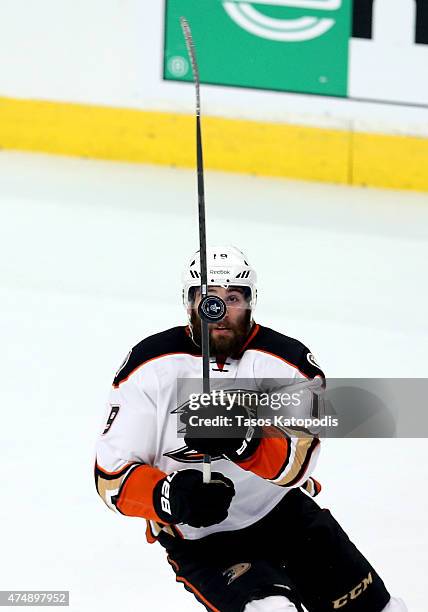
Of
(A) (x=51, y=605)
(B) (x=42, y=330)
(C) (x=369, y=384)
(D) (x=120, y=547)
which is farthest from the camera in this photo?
(B) (x=42, y=330)

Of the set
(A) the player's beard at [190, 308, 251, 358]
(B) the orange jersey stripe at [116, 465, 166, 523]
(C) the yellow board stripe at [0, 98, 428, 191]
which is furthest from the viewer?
(C) the yellow board stripe at [0, 98, 428, 191]

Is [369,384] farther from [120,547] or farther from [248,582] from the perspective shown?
[248,582]

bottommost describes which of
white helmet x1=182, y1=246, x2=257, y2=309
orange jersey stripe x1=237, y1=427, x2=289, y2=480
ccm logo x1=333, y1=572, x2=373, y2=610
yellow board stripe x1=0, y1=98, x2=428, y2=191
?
ccm logo x1=333, y1=572, x2=373, y2=610

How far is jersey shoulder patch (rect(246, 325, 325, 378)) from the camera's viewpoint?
2.54 metres

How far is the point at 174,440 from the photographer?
2.48 m

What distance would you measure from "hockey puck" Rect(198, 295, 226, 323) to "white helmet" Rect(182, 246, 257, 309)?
15 cm

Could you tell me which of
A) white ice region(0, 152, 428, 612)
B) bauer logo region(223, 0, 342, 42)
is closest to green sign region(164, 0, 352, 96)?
bauer logo region(223, 0, 342, 42)

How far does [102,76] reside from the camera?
6195mm

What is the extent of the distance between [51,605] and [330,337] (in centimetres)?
190

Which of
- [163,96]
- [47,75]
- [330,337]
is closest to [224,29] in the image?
[163,96]

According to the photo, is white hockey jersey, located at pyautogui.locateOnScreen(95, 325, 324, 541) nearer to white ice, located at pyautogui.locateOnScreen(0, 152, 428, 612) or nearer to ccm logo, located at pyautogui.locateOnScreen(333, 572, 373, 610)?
ccm logo, located at pyautogui.locateOnScreen(333, 572, 373, 610)

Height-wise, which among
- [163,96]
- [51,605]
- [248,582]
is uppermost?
[163,96]

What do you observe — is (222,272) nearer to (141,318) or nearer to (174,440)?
(174,440)

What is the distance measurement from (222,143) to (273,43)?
2.23 ft
